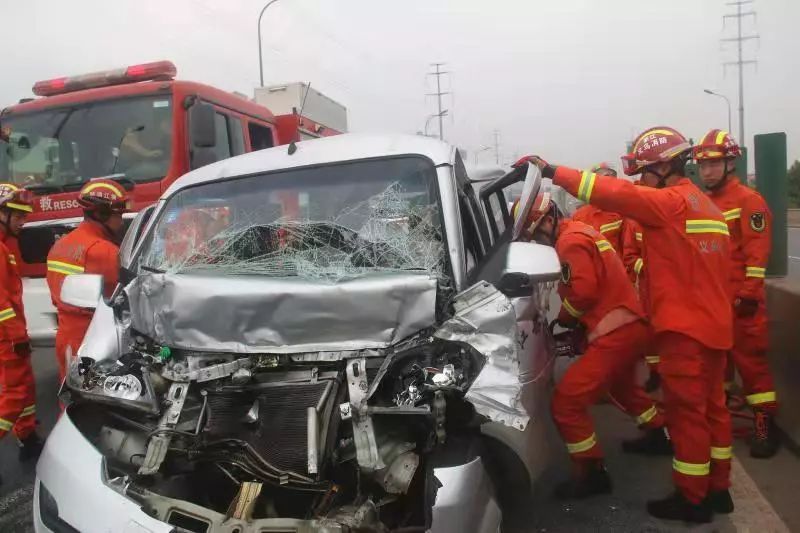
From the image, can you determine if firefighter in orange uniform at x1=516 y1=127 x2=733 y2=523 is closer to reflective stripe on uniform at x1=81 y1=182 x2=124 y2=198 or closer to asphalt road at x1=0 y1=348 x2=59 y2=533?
reflective stripe on uniform at x1=81 y1=182 x2=124 y2=198

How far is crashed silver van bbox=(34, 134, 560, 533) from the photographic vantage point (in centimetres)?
218

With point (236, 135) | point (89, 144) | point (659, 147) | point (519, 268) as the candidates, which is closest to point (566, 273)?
point (659, 147)

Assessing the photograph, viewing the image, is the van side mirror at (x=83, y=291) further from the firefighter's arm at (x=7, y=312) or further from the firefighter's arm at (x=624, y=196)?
the firefighter's arm at (x=624, y=196)

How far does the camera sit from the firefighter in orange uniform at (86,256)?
157 inches

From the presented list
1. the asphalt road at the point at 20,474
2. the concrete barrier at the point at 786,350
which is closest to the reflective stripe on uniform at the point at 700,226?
the concrete barrier at the point at 786,350

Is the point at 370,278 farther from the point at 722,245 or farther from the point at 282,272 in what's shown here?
the point at 722,245

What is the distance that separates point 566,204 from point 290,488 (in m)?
10.6

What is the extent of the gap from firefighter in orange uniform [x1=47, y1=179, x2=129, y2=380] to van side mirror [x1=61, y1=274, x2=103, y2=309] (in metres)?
0.65

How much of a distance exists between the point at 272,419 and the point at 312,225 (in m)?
1.03

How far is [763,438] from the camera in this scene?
4.18 meters

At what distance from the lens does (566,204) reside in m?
12.1

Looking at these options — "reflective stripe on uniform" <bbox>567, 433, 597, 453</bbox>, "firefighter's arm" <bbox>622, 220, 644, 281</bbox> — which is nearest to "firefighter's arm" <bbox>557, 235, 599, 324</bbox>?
"reflective stripe on uniform" <bbox>567, 433, 597, 453</bbox>

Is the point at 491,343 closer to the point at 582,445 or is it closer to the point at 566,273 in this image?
the point at 566,273

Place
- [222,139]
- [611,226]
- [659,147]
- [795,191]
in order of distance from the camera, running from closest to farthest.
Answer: [659,147]
[611,226]
[222,139]
[795,191]
